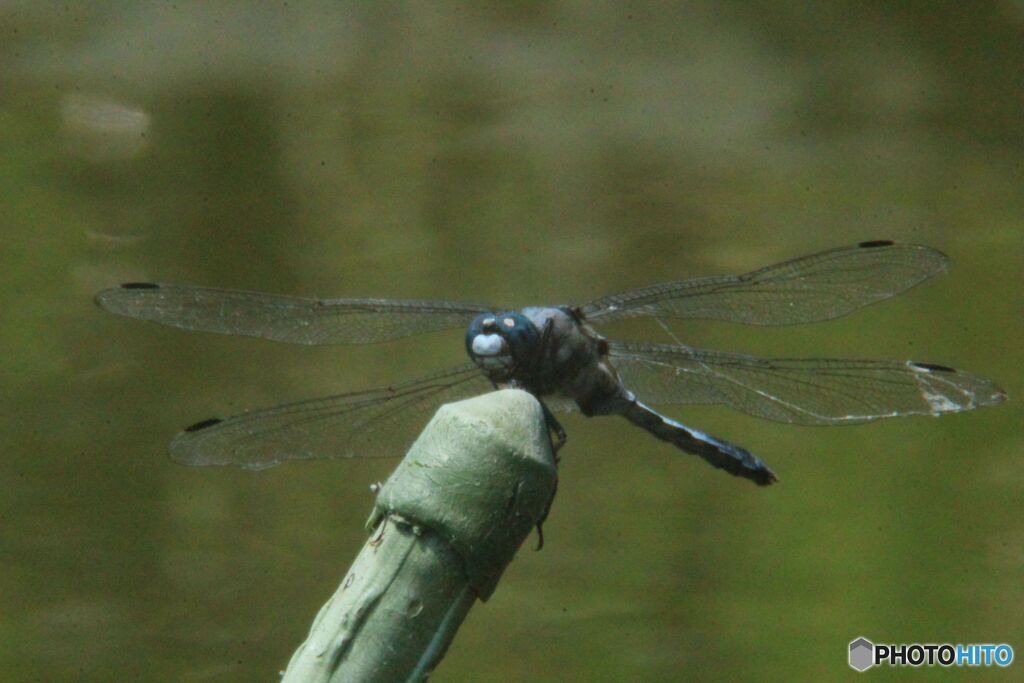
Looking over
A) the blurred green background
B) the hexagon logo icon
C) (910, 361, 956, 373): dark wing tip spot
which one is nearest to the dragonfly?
(910, 361, 956, 373): dark wing tip spot

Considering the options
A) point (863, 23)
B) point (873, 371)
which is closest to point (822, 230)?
point (863, 23)

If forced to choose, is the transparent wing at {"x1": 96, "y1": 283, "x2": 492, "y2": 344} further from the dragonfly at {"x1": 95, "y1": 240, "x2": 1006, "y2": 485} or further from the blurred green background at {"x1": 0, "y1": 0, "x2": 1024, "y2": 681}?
the blurred green background at {"x1": 0, "y1": 0, "x2": 1024, "y2": 681}

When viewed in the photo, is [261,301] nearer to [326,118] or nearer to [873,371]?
[873,371]

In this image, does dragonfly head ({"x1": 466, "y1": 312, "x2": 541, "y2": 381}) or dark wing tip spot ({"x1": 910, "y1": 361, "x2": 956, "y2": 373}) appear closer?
dragonfly head ({"x1": 466, "y1": 312, "x2": 541, "y2": 381})

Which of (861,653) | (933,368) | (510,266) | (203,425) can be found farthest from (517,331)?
(861,653)

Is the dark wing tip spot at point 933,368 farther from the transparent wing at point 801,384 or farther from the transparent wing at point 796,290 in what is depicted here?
the transparent wing at point 796,290

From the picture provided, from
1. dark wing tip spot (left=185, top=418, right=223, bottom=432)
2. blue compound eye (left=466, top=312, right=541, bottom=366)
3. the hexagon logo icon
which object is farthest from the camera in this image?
the hexagon logo icon

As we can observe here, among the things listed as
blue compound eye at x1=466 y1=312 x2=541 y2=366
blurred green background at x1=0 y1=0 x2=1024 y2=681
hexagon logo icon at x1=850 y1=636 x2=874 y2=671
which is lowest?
hexagon logo icon at x1=850 y1=636 x2=874 y2=671

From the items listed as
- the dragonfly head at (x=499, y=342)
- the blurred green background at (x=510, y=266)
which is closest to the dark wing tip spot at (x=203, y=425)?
the dragonfly head at (x=499, y=342)
